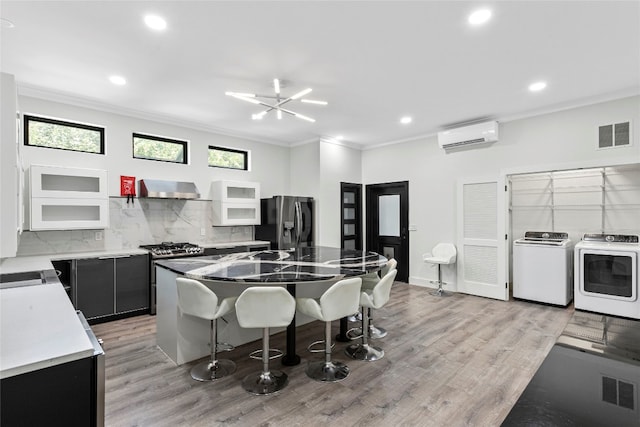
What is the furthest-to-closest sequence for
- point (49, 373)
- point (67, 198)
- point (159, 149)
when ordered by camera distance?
point (159, 149), point (67, 198), point (49, 373)

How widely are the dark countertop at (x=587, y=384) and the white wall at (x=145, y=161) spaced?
530 centimetres

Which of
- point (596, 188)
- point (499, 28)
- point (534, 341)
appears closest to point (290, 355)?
point (534, 341)

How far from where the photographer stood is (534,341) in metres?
3.54

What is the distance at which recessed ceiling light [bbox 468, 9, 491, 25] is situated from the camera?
8.04 feet

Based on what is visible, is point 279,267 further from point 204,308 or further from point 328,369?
point 328,369

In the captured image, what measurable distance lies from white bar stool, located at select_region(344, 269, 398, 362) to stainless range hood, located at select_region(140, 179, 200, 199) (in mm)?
3265

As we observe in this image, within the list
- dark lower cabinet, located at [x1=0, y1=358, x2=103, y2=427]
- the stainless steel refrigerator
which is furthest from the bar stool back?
dark lower cabinet, located at [x1=0, y1=358, x2=103, y2=427]

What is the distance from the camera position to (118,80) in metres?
3.70

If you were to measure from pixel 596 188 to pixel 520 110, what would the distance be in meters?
1.84

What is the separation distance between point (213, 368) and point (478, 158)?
5.03 metres

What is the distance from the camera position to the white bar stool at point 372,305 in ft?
9.98

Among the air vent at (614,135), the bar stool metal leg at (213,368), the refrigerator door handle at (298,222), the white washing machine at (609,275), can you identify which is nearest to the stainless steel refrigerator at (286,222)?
the refrigerator door handle at (298,222)

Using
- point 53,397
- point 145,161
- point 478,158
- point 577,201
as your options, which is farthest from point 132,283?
point 577,201

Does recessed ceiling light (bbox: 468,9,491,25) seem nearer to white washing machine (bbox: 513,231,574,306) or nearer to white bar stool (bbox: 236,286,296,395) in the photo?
white bar stool (bbox: 236,286,296,395)
